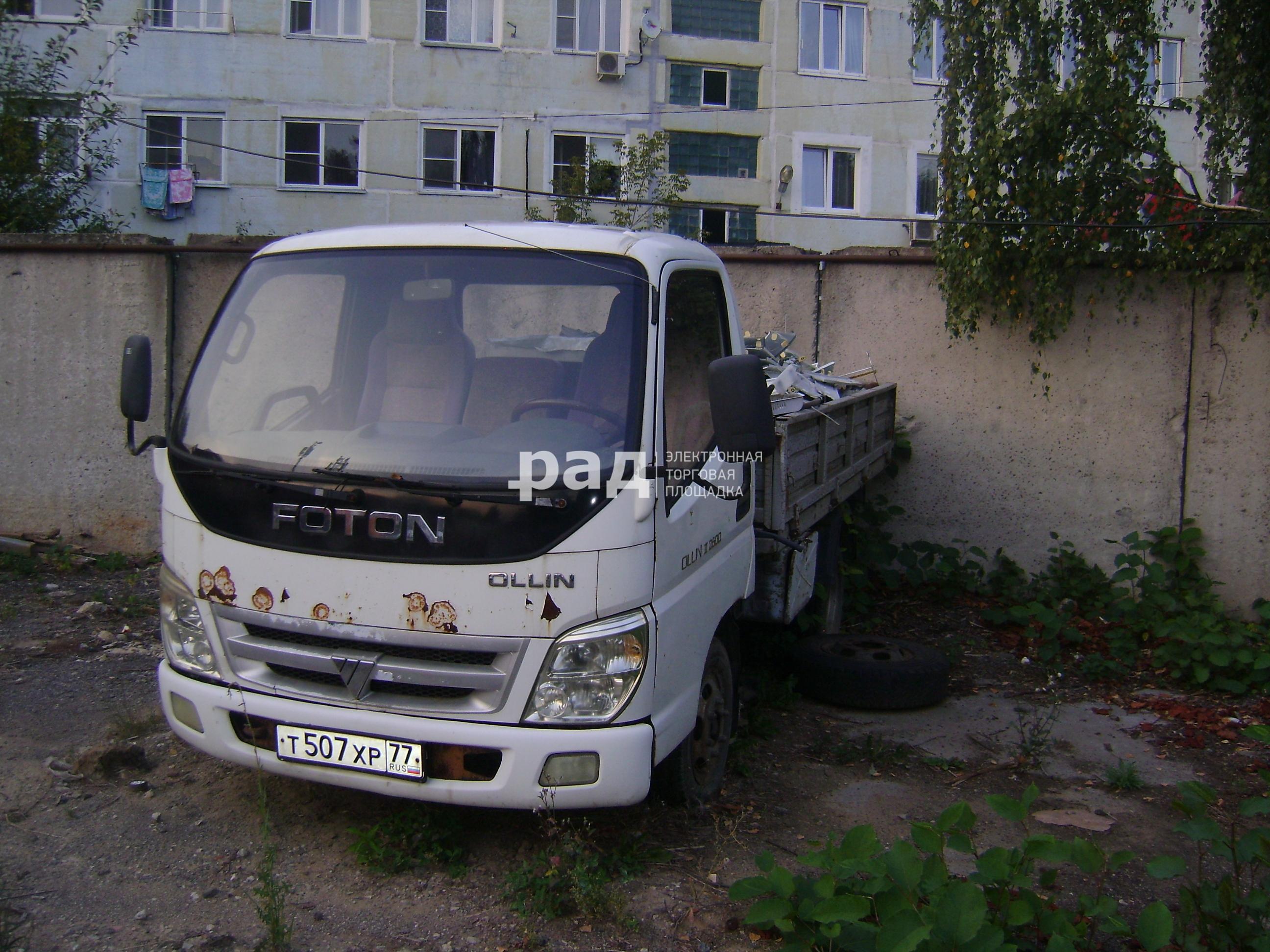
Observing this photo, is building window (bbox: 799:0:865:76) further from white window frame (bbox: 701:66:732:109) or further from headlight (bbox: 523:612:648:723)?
headlight (bbox: 523:612:648:723)

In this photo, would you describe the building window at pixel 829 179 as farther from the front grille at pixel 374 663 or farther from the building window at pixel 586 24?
the front grille at pixel 374 663

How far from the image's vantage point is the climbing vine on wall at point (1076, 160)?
6871 mm

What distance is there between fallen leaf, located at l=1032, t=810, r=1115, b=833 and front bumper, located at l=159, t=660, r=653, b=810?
206 cm

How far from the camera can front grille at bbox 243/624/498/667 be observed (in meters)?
3.21

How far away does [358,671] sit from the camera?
10.8 ft

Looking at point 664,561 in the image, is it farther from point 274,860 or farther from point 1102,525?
point 1102,525

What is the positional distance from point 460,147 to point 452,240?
19.9 metres

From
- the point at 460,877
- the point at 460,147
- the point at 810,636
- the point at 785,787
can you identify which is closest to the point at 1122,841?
the point at 785,787

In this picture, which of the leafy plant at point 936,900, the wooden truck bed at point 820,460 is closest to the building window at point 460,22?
the wooden truck bed at point 820,460

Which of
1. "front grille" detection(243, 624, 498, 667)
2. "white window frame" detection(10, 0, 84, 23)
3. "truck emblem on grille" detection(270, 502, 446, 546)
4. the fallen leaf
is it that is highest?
"white window frame" detection(10, 0, 84, 23)

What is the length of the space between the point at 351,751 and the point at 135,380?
1654 mm

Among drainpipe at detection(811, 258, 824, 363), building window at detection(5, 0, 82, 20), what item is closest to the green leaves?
drainpipe at detection(811, 258, 824, 363)

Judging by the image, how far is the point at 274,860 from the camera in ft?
11.9

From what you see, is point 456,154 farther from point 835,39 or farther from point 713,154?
point 835,39
